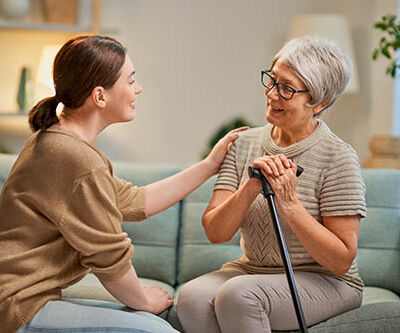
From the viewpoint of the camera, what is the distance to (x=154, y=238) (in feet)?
8.16

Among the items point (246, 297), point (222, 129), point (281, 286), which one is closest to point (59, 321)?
point (246, 297)

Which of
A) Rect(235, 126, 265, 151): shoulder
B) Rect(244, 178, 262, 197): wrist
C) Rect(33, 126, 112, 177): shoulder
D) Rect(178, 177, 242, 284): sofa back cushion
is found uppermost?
Rect(33, 126, 112, 177): shoulder

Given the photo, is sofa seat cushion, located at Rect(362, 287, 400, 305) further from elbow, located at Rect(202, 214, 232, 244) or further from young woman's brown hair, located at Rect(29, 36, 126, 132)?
young woman's brown hair, located at Rect(29, 36, 126, 132)

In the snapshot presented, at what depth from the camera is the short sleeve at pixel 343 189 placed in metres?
1.86

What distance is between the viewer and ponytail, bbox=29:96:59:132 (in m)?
1.62

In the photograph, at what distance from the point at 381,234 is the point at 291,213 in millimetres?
759

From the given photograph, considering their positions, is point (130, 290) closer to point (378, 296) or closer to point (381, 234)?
point (378, 296)

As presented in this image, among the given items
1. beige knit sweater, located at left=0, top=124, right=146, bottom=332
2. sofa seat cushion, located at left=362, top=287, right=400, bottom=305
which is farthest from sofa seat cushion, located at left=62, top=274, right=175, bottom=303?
sofa seat cushion, located at left=362, top=287, right=400, bottom=305

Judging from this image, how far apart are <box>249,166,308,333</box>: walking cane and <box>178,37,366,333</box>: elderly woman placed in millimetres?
42

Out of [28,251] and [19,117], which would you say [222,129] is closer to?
[19,117]

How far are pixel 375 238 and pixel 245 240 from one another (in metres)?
0.67

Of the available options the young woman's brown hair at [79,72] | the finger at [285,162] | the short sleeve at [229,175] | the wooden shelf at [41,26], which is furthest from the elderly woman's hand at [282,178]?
the wooden shelf at [41,26]

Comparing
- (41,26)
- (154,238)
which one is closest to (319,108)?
(154,238)

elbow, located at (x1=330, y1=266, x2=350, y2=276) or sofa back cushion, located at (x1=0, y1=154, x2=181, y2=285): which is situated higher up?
elbow, located at (x1=330, y1=266, x2=350, y2=276)
